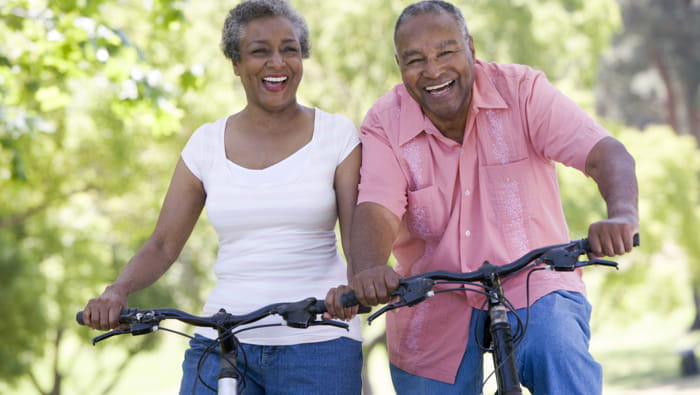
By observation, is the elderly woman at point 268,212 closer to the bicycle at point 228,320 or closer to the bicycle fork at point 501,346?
the bicycle at point 228,320

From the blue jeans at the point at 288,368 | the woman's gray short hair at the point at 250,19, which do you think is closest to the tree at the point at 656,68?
the woman's gray short hair at the point at 250,19

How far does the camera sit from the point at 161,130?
7262mm

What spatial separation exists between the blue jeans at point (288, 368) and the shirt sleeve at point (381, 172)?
0.50 m

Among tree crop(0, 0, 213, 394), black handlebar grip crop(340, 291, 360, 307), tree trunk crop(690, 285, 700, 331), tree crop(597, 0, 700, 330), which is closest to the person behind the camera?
black handlebar grip crop(340, 291, 360, 307)

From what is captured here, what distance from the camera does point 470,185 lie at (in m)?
3.54

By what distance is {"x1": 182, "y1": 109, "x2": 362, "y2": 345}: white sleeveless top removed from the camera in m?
3.45

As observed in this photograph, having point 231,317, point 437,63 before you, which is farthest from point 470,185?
point 231,317

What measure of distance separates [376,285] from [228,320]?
509 mm

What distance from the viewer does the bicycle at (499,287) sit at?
2.84 metres

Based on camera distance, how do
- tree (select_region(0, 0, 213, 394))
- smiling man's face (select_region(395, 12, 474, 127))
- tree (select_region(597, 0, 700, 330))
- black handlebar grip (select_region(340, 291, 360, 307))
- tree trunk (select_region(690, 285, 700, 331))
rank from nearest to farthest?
black handlebar grip (select_region(340, 291, 360, 307)), smiling man's face (select_region(395, 12, 474, 127)), tree (select_region(0, 0, 213, 394)), tree trunk (select_region(690, 285, 700, 331)), tree (select_region(597, 0, 700, 330))

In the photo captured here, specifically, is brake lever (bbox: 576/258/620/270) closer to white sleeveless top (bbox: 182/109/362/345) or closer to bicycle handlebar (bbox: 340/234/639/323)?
bicycle handlebar (bbox: 340/234/639/323)

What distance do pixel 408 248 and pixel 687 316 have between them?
37210 millimetres

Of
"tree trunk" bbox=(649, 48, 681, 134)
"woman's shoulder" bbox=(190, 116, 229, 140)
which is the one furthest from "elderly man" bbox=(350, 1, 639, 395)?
"tree trunk" bbox=(649, 48, 681, 134)

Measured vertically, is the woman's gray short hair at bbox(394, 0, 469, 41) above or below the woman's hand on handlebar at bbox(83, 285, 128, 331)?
above
